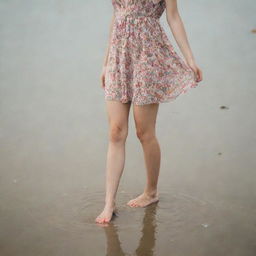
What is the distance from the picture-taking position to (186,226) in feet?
9.24

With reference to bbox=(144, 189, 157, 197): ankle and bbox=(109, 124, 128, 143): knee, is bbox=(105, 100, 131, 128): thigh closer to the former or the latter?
bbox=(109, 124, 128, 143): knee

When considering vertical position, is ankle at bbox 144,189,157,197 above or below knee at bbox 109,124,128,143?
below

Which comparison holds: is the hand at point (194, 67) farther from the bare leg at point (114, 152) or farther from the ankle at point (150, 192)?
the ankle at point (150, 192)

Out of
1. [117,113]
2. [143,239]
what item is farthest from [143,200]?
[117,113]

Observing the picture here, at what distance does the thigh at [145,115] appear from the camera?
2867mm

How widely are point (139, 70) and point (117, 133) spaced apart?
325mm

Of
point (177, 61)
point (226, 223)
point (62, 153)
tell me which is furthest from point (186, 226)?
point (62, 153)

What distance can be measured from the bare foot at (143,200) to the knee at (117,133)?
41 cm

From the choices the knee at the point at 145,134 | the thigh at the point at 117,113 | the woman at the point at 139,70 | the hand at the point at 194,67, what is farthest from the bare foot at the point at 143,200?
the hand at the point at 194,67

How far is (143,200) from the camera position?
122 inches

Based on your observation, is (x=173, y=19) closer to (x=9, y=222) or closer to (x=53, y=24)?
(x=9, y=222)

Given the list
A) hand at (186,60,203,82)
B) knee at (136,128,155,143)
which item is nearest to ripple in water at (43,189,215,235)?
knee at (136,128,155,143)

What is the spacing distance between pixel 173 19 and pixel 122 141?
0.65 m

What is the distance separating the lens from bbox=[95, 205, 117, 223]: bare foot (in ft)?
9.34
